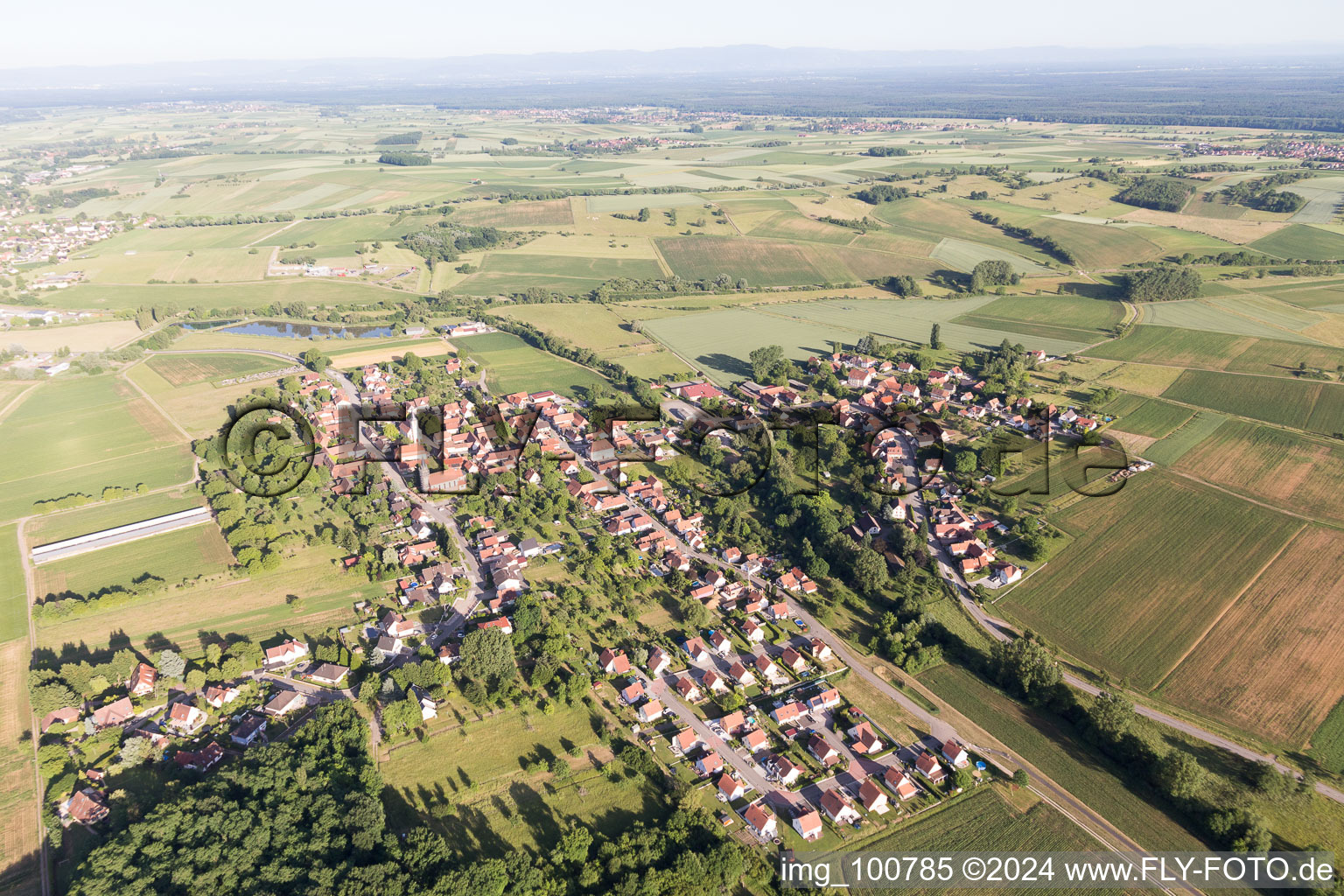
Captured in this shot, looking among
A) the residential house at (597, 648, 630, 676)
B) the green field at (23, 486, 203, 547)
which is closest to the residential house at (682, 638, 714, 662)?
the residential house at (597, 648, 630, 676)

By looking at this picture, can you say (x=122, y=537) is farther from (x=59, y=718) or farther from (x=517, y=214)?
(x=517, y=214)

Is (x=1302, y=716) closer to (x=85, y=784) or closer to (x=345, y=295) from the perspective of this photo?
(x=85, y=784)

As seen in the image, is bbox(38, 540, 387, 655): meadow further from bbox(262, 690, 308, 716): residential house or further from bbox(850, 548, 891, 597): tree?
bbox(850, 548, 891, 597): tree

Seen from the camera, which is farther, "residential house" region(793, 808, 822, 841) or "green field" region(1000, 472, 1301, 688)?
"green field" region(1000, 472, 1301, 688)

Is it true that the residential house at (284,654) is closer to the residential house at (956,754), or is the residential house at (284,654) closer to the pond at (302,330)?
the residential house at (956,754)

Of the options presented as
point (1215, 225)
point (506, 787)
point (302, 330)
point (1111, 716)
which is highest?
point (1215, 225)

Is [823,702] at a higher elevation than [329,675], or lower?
lower

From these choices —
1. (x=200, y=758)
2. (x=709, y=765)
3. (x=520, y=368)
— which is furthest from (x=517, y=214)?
(x=709, y=765)
